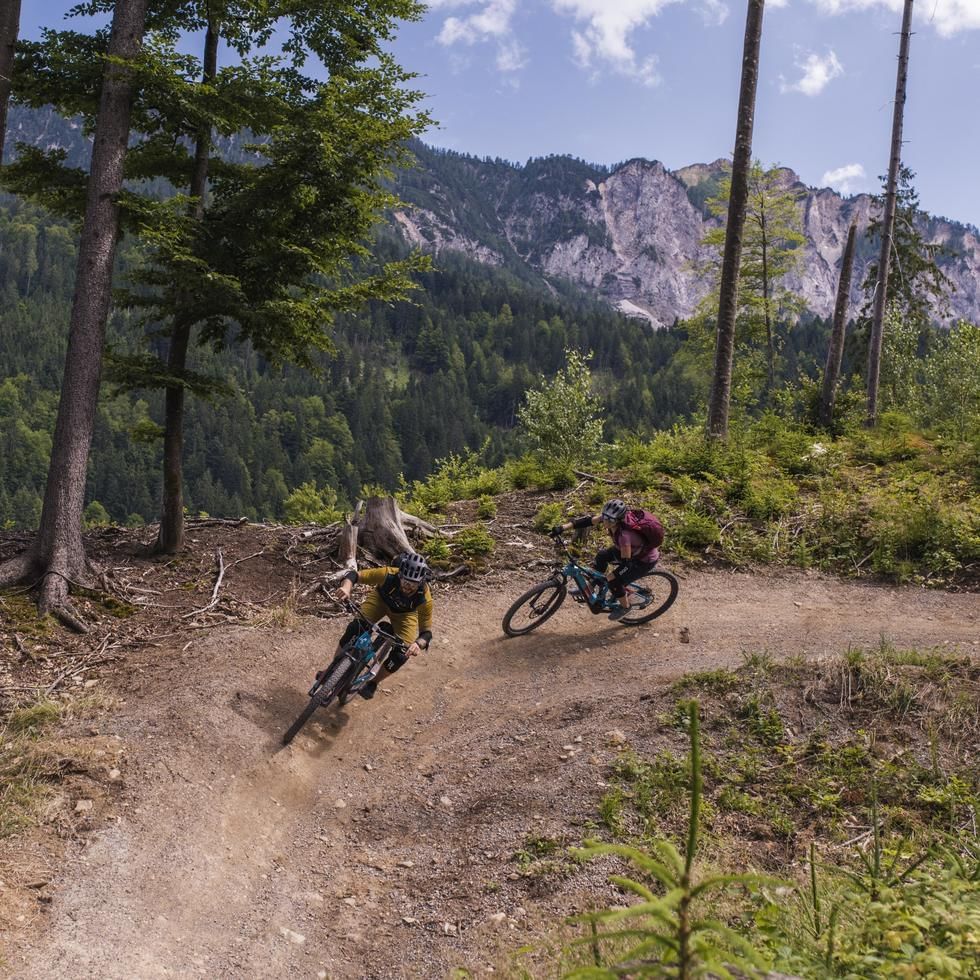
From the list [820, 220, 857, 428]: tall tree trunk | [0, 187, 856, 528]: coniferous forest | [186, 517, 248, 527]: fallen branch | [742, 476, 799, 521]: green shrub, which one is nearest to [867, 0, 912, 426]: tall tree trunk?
[820, 220, 857, 428]: tall tree trunk

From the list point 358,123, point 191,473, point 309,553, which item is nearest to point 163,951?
point 309,553

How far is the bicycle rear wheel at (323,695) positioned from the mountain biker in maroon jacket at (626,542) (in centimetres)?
371

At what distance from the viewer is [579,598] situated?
10.7 meters

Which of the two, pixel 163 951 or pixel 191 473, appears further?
pixel 191 473

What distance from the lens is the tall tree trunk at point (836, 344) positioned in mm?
21484

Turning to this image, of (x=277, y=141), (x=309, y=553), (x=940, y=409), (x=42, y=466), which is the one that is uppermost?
(x=277, y=141)

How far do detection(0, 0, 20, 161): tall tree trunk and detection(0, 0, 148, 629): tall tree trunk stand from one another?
1.20m

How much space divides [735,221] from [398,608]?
13.0 meters

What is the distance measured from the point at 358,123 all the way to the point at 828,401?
642 inches

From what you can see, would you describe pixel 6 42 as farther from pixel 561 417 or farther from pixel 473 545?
pixel 561 417

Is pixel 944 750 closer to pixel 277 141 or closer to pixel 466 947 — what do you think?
pixel 466 947

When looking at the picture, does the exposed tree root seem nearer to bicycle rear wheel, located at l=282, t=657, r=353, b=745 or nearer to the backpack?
bicycle rear wheel, located at l=282, t=657, r=353, b=745

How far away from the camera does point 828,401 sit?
846 inches

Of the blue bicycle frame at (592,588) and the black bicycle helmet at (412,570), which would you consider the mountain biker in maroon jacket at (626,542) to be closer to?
the blue bicycle frame at (592,588)
